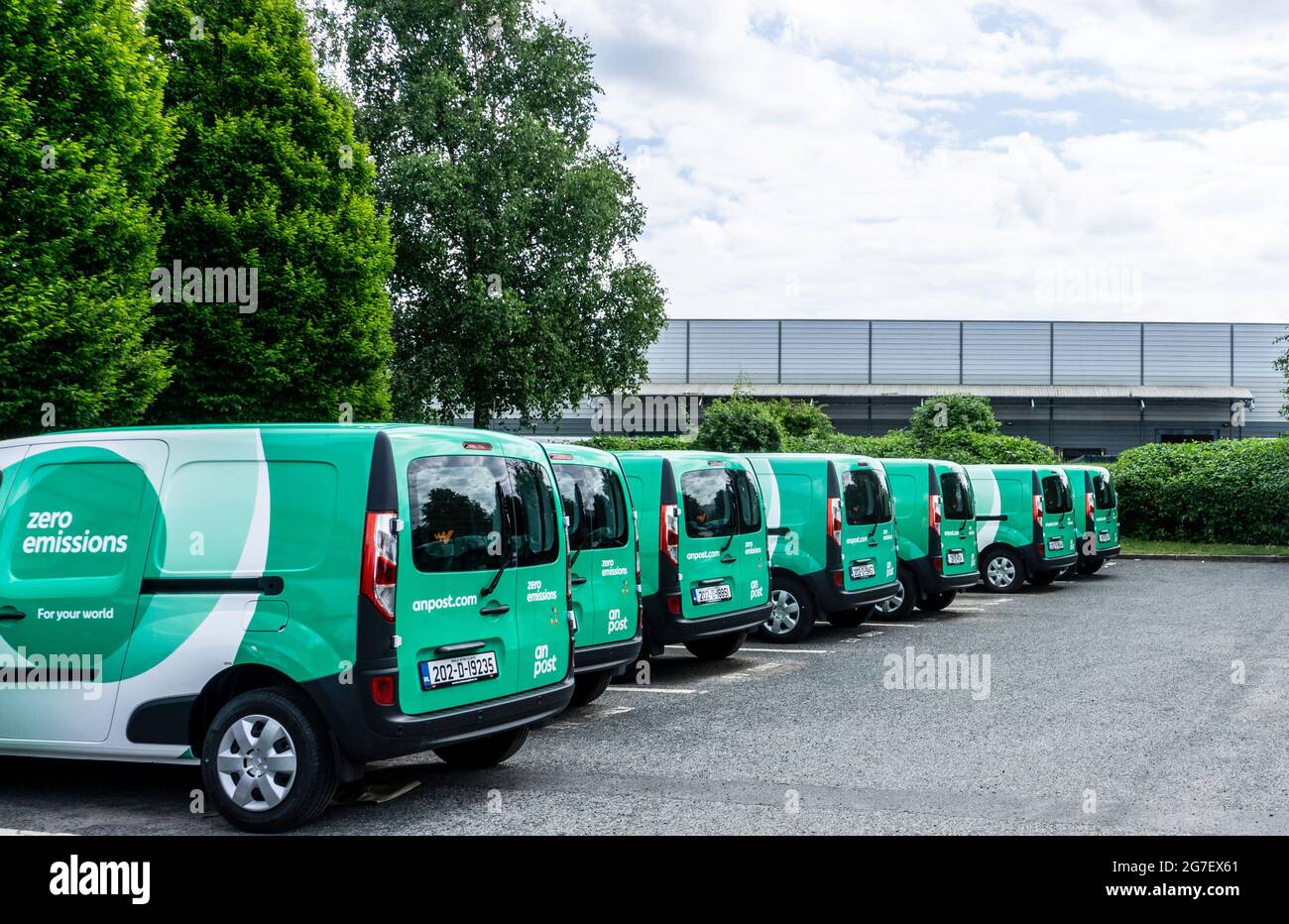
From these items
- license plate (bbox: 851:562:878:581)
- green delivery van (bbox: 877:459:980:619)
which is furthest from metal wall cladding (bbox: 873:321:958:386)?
license plate (bbox: 851:562:878:581)

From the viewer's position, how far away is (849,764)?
6953 mm

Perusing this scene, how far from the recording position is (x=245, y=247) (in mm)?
18078

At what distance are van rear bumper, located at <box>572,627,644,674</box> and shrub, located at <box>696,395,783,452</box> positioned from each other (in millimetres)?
18549

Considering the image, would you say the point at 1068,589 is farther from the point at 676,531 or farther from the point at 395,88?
the point at 395,88

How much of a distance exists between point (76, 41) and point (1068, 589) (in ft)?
53.2

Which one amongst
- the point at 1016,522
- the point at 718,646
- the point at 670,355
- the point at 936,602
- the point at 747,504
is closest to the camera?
the point at 747,504

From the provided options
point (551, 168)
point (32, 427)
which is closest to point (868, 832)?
point (32, 427)

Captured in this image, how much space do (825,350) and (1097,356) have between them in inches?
499

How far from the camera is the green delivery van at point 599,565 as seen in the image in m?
8.36

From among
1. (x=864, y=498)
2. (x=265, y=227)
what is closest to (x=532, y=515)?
(x=864, y=498)

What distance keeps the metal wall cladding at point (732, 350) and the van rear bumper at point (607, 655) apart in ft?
153

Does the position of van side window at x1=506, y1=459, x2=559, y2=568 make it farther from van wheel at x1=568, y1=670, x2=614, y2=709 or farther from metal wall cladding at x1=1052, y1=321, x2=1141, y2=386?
metal wall cladding at x1=1052, y1=321, x2=1141, y2=386

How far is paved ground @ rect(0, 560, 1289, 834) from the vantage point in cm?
580

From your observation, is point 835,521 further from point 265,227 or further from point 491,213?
point 491,213
